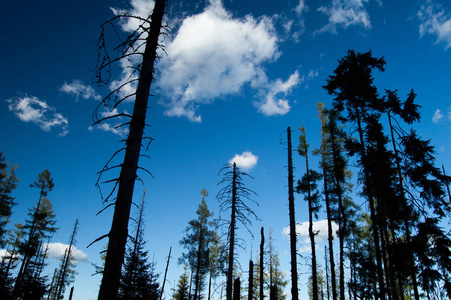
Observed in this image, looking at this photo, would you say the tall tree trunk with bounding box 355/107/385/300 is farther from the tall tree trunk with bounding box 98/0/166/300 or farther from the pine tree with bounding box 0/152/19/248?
the pine tree with bounding box 0/152/19/248

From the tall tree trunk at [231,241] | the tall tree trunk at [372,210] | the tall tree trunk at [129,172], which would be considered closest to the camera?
the tall tree trunk at [129,172]

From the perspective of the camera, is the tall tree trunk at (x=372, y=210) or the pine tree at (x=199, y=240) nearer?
the tall tree trunk at (x=372, y=210)

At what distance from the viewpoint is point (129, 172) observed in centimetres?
393

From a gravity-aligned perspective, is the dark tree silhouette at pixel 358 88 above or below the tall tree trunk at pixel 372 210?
above

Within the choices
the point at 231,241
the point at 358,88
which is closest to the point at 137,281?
the point at 231,241

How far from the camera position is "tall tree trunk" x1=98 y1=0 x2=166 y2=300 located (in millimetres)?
3393

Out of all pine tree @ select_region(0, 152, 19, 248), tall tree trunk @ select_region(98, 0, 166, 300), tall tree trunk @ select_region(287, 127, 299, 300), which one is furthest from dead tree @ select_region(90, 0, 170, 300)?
pine tree @ select_region(0, 152, 19, 248)

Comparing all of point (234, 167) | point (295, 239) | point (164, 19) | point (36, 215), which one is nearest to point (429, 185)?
point (295, 239)

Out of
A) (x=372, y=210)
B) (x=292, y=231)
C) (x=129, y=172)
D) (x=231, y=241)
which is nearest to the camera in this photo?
(x=129, y=172)

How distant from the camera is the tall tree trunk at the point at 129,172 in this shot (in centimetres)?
339

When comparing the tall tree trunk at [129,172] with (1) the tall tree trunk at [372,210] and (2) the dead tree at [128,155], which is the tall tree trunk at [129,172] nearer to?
(2) the dead tree at [128,155]

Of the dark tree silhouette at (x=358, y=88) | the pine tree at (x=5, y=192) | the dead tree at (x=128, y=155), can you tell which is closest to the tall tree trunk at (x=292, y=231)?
the dark tree silhouette at (x=358, y=88)

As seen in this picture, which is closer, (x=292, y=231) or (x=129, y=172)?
(x=129, y=172)

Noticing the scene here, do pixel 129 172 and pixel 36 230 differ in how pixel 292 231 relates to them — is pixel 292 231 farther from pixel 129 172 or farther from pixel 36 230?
pixel 36 230
